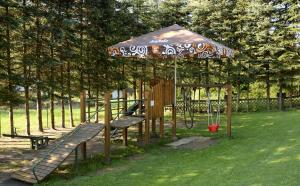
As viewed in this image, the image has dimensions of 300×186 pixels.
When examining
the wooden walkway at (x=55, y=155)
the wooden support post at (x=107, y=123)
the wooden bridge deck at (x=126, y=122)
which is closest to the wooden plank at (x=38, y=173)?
the wooden walkway at (x=55, y=155)

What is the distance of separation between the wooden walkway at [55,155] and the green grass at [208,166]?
30 cm

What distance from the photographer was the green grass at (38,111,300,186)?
25.9 ft

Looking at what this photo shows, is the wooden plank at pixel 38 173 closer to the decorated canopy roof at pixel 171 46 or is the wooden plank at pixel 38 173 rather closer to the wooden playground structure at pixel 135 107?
the wooden playground structure at pixel 135 107

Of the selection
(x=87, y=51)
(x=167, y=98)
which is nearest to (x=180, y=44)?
(x=167, y=98)

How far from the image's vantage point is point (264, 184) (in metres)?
7.17

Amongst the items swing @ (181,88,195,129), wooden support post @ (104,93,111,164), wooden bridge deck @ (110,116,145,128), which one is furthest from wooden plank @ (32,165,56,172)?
swing @ (181,88,195,129)

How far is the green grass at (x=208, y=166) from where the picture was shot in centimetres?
789

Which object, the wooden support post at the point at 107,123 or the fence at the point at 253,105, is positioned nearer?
the wooden support post at the point at 107,123

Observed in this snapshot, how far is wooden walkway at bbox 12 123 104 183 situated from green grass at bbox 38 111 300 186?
0.30 metres

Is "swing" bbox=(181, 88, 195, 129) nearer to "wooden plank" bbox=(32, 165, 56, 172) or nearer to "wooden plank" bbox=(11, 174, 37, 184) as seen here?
"wooden plank" bbox=(32, 165, 56, 172)

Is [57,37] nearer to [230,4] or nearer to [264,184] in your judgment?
[264,184]

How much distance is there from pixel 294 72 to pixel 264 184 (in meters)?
18.9

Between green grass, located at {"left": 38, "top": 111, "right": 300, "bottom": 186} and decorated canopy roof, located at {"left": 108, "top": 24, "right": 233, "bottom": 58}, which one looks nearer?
green grass, located at {"left": 38, "top": 111, "right": 300, "bottom": 186}

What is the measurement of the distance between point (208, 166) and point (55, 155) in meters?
3.81
